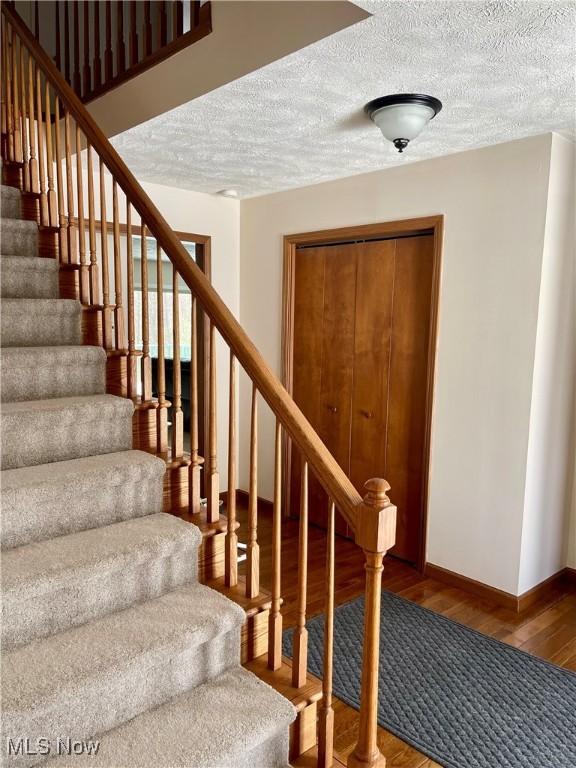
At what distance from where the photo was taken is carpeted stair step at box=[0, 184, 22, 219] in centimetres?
282

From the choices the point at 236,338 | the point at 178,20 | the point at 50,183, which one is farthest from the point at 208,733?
the point at 178,20

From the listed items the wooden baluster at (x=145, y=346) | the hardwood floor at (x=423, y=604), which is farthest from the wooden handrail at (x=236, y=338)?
the hardwood floor at (x=423, y=604)

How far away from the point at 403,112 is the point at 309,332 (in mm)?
2067

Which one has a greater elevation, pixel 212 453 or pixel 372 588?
pixel 212 453

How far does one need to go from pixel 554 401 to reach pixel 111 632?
2569mm

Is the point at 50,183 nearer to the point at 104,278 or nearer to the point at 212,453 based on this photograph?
the point at 104,278

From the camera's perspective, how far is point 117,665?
1512mm

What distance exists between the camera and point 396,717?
2311 mm

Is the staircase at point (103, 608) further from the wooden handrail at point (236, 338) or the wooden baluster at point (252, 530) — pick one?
the wooden handrail at point (236, 338)

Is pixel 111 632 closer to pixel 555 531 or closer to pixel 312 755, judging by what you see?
pixel 312 755

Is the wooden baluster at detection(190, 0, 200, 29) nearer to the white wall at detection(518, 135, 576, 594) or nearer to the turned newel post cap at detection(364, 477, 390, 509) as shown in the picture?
the white wall at detection(518, 135, 576, 594)

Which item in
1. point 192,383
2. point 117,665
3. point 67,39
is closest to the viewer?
point 117,665

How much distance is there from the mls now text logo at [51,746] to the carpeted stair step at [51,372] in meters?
1.23

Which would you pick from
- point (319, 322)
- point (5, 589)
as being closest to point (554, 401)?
point (319, 322)
